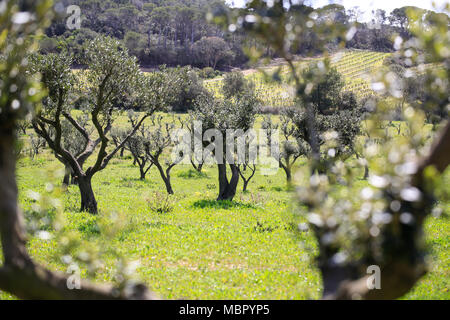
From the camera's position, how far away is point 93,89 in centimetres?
1589

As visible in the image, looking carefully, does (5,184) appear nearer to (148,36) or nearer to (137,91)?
(137,91)

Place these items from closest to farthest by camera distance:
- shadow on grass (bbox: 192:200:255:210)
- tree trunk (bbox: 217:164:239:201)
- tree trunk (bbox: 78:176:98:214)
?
1. tree trunk (bbox: 78:176:98:214)
2. shadow on grass (bbox: 192:200:255:210)
3. tree trunk (bbox: 217:164:239:201)

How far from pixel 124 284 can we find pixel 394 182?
7.86ft

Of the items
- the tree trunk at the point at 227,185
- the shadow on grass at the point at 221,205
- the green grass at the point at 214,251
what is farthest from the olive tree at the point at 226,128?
the green grass at the point at 214,251

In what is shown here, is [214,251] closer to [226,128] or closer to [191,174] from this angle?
[226,128]

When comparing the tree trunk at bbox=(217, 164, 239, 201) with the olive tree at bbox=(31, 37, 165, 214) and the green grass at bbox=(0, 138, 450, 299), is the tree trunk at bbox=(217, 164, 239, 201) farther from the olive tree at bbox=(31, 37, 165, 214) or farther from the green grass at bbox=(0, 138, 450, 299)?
the olive tree at bbox=(31, 37, 165, 214)

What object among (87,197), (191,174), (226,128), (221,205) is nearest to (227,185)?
(221,205)

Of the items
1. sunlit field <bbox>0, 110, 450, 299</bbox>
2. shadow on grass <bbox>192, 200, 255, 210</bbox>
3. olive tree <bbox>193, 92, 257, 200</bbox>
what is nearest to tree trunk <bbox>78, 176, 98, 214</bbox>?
sunlit field <bbox>0, 110, 450, 299</bbox>

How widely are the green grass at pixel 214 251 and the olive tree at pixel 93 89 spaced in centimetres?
212

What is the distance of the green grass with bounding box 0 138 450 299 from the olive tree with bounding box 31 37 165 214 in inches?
83.3

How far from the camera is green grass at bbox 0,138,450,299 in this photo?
27.5ft

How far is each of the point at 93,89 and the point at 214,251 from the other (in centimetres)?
968

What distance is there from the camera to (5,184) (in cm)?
267
